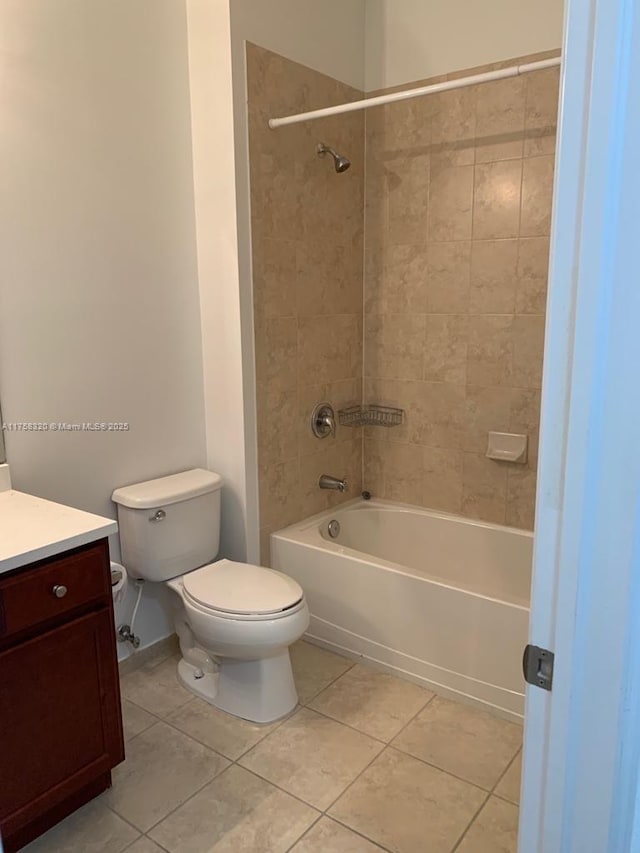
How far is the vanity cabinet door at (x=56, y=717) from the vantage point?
160 cm

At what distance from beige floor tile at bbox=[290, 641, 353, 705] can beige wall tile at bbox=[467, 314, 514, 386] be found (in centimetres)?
130

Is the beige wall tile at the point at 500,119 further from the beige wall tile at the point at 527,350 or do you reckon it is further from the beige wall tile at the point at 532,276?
the beige wall tile at the point at 527,350

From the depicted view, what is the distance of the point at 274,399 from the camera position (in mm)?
2703

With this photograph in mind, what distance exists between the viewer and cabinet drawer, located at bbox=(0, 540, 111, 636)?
1.57 meters

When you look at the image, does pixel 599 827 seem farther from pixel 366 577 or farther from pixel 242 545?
pixel 242 545

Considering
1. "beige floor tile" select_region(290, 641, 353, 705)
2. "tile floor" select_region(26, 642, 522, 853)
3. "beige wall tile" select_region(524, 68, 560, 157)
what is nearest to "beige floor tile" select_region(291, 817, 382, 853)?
"tile floor" select_region(26, 642, 522, 853)

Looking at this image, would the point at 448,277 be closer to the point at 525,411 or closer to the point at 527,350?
the point at 527,350

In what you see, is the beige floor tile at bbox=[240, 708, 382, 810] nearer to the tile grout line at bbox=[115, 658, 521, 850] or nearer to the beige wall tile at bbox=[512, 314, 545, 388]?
the tile grout line at bbox=[115, 658, 521, 850]

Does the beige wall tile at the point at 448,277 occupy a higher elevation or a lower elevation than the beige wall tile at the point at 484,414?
higher

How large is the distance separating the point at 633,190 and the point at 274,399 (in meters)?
2.11

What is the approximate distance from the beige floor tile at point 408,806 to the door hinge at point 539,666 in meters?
1.21

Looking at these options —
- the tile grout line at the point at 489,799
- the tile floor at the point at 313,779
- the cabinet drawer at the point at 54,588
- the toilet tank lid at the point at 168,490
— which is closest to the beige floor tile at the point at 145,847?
the tile floor at the point at 313,779

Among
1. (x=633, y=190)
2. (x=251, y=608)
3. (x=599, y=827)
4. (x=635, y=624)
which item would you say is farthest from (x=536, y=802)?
(x=251, y=608)

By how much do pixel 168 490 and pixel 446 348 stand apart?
4.45ft
